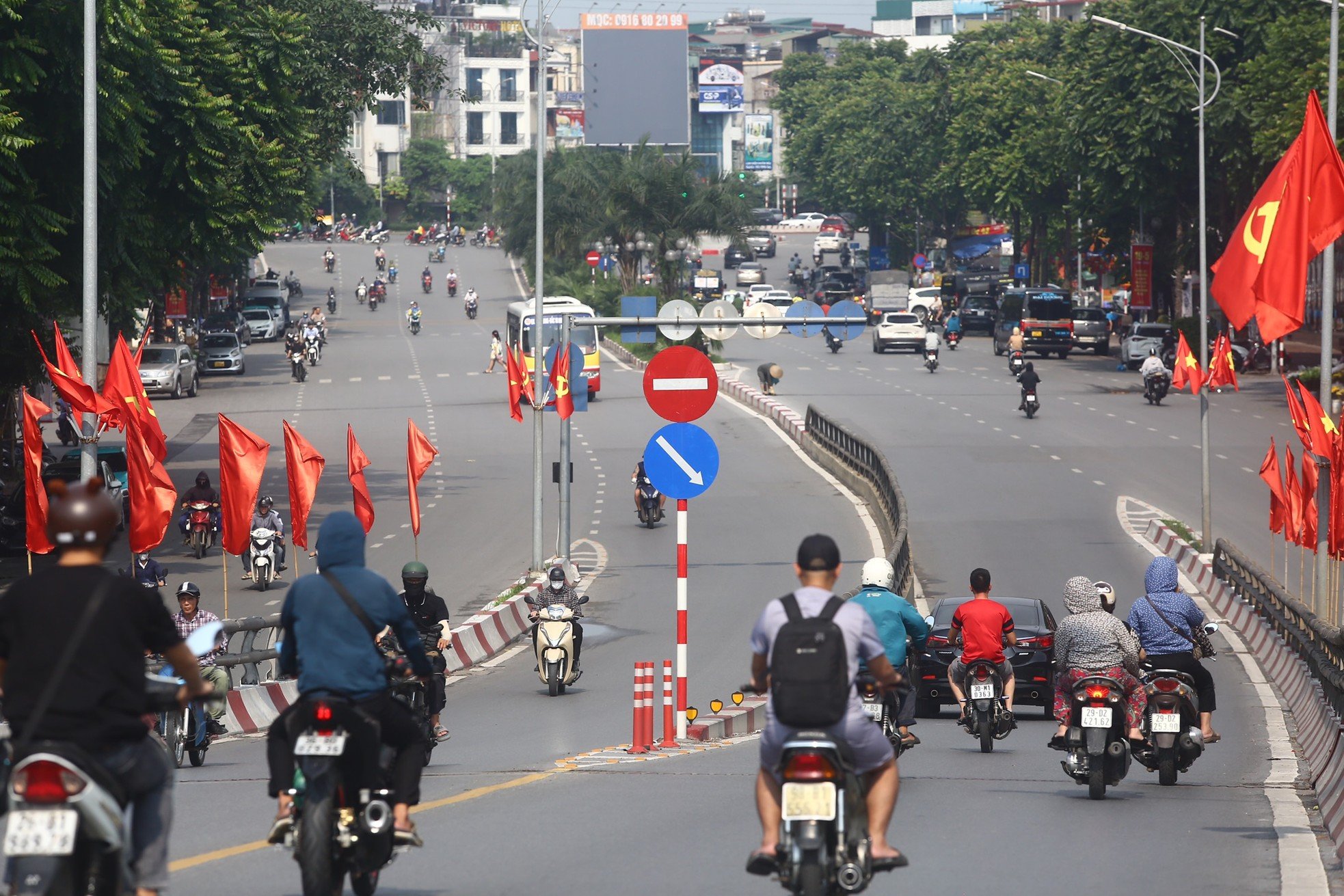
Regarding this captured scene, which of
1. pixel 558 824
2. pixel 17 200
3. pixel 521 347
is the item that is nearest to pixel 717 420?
pixel 521 347

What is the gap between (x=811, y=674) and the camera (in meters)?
6.88

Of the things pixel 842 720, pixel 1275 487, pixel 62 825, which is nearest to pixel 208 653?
pixel 842 720

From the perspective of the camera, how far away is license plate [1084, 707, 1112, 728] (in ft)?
36.6

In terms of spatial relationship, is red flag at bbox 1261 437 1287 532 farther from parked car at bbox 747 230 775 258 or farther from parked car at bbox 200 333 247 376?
parked car at bbox 747 230 775 258

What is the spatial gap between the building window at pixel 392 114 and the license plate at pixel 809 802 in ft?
516

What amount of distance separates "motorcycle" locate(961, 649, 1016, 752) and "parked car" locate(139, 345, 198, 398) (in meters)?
41.9

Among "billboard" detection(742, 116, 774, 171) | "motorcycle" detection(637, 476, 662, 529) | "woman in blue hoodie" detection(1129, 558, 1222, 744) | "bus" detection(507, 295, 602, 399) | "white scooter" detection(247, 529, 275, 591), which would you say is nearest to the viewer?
"woman in blue hoodie" detection(1129, 558, 1222, 744)

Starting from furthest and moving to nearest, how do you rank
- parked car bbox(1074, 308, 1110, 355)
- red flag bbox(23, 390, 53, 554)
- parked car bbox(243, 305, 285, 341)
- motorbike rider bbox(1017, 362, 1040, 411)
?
parked car bbox(243, 305, 285, 341), parked car bbox(1074, 308, 1110, 355), motorbike rider bbox(1017, 362, 1040, 411), red flag bbox(23, 390, 53, 554)

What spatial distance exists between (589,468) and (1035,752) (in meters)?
25.9

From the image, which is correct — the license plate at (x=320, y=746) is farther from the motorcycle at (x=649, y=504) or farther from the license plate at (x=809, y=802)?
the motorcycle at (x=649, y=504)

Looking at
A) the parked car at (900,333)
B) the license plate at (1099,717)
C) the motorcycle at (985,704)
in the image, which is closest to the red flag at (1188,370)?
the motorcycle at (985,704)

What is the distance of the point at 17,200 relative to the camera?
24.3 metres

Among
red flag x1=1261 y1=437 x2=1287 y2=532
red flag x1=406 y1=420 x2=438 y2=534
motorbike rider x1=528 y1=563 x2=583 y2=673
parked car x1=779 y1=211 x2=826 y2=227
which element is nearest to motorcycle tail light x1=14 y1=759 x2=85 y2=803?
motorbike rider x1=528 y1=563 x2=583 y2=673

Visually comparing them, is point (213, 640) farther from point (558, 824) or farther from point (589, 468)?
point (589, 468)
